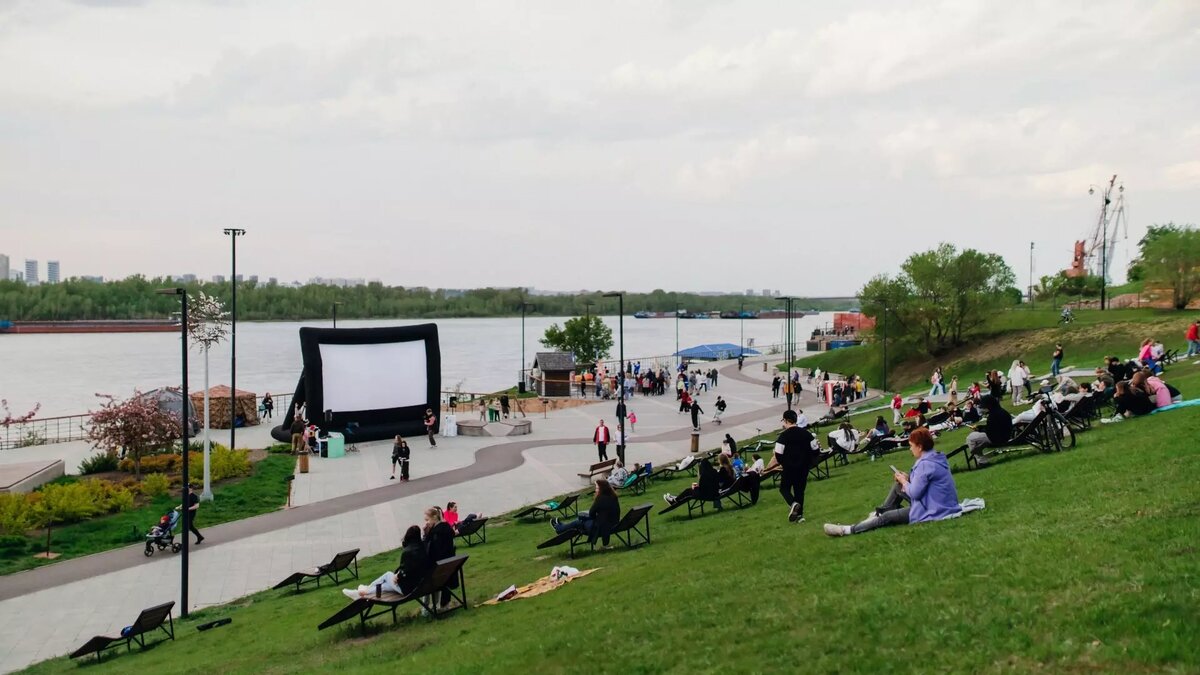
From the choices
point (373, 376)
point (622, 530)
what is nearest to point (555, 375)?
point (373, 376)

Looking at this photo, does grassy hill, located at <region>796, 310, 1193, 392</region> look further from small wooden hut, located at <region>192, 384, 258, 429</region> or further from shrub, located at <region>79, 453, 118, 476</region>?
shrub, located at <region>79, 453, 118, 476</region>

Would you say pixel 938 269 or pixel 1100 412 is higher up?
pixel 938 269

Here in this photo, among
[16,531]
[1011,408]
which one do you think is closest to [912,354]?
[1011,408]

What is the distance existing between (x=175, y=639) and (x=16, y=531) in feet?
27.8

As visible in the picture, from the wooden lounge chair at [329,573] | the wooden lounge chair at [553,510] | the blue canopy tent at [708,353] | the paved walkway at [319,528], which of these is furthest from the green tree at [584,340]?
the wooden lounge chair at [329,573]

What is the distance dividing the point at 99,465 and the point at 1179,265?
54046 mm

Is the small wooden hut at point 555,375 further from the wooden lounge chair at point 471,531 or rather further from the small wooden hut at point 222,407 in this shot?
the wooden lounge chair at point 471,531

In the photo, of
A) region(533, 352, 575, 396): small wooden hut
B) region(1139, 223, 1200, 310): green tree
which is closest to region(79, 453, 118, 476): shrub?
region(533, 352, 575, 396): small wooden hut

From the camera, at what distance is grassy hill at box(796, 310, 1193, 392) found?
39.8m

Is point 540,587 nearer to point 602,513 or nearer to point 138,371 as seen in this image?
point 602,513

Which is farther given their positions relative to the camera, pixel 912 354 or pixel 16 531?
pixel 912 354

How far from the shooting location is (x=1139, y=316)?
47.2 meters

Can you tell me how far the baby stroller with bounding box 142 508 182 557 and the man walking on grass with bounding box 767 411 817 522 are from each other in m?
→ 11.7

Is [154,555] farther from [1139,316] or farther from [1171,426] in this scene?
[1139,316]
